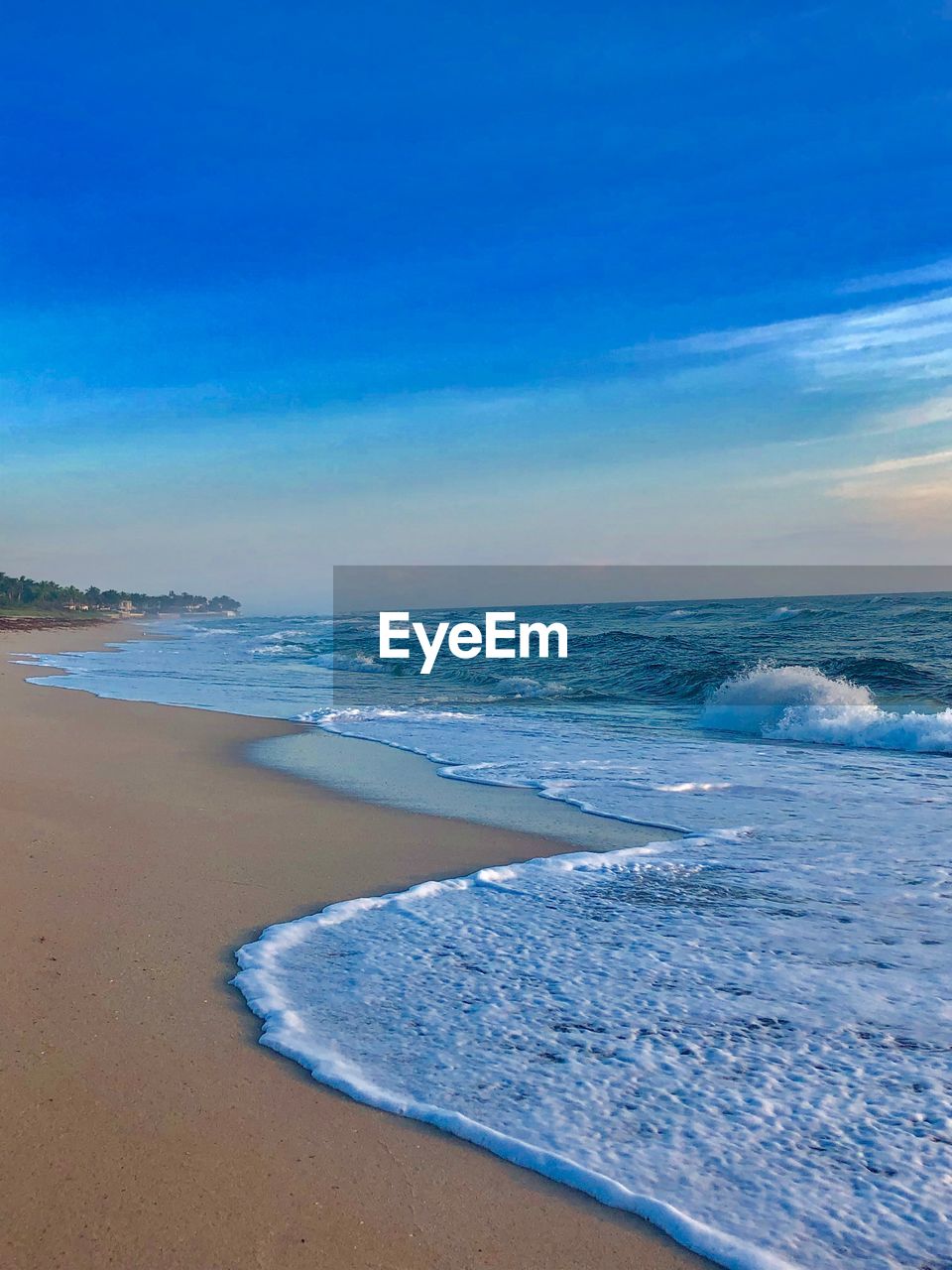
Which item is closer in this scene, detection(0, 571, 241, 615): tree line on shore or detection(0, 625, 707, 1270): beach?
detection(0, 625, 707, 1270): beach

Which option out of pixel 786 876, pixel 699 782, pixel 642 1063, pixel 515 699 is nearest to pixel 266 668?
pixel 515 699

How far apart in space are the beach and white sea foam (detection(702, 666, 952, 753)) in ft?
27.0

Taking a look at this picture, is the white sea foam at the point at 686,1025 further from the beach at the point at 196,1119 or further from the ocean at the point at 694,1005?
the beach at the point at 196,1119

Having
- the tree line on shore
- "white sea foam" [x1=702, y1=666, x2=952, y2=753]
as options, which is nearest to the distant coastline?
the tree line on shore

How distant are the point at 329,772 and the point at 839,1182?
293 inches

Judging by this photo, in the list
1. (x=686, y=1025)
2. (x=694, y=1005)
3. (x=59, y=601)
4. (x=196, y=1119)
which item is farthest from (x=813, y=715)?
(x=59, y=601)

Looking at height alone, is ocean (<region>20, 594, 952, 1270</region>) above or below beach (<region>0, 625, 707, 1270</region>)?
below

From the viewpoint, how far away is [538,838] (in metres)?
6.85

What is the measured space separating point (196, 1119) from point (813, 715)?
40.2ft

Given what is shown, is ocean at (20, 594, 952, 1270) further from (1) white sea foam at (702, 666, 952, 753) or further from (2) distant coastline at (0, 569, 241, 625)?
(2) distant coastline at (0, 569, 241, 625)

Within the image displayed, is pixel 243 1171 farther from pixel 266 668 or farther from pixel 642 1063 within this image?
pixel 266 668

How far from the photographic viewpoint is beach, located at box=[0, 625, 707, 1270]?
2324 mm

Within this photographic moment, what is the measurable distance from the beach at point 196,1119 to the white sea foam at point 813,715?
8233 millimetres

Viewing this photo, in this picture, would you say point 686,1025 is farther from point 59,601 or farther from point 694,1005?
point 59,601
